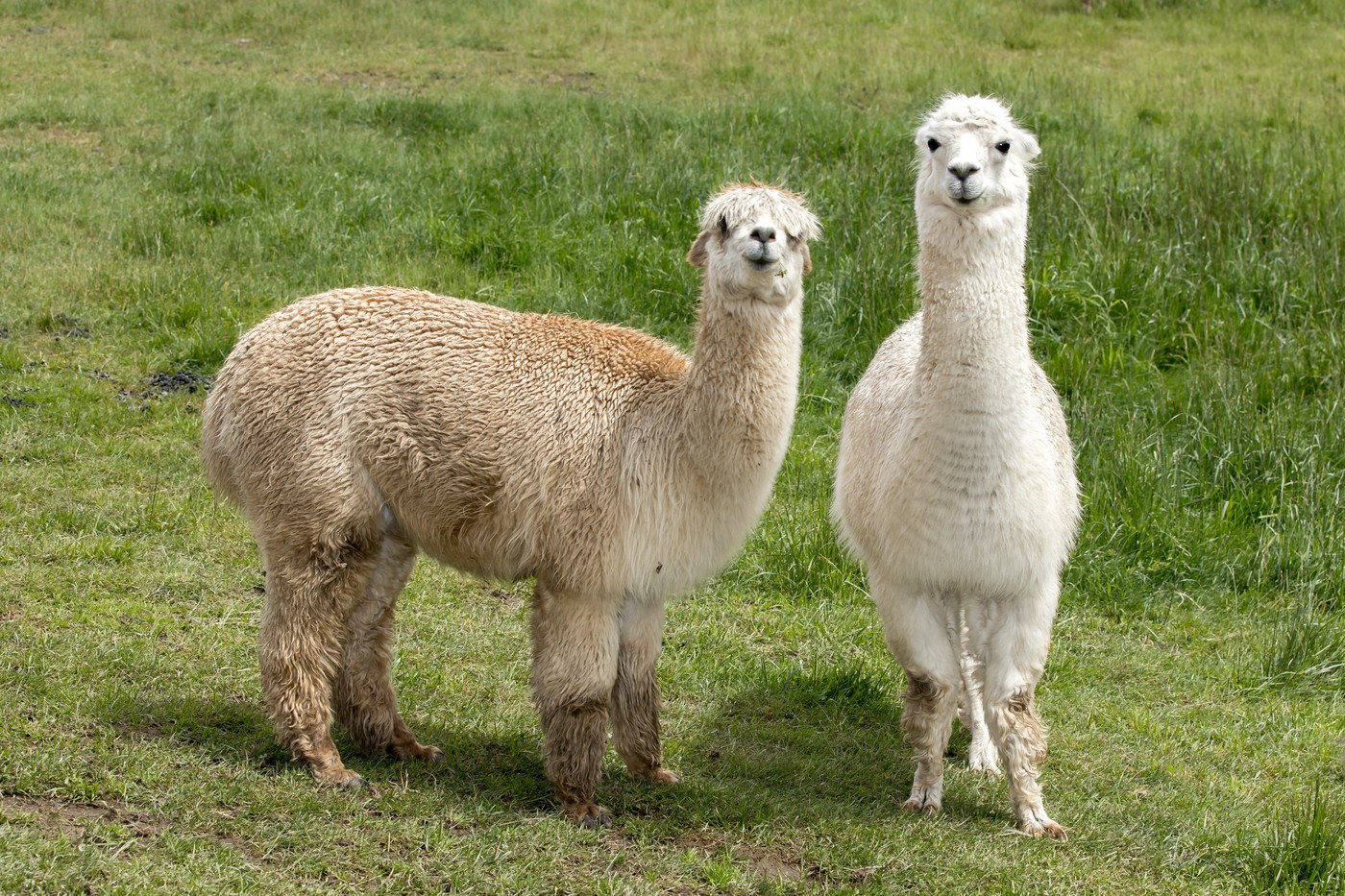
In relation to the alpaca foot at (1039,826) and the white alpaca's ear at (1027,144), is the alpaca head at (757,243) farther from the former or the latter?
the alpaca foot at (1039,826)

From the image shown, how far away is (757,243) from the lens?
446 centimetres

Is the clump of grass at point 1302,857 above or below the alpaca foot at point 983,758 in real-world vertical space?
above

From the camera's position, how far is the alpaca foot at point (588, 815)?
4.62m

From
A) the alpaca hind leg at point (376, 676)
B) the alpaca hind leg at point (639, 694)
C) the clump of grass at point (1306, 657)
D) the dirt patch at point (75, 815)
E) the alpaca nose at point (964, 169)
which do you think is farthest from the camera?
the clump of grass at point (1306, 657)

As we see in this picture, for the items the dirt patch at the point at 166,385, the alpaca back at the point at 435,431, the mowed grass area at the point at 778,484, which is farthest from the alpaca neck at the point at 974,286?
the dirt patch at the point at 166,385

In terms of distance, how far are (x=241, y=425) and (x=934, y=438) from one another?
2.26m

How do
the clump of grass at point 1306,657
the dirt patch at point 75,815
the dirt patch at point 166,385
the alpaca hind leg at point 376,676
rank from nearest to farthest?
the dirt patch at point 75,815 → the alpaca hind leg at point 376,676 → the clump of grass at point 1306,657 → the dirt patch at point 166,385

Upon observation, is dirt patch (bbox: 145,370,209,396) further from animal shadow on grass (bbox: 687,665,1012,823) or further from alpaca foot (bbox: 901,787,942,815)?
alpaca foot (bbox: 901,787,942,815)

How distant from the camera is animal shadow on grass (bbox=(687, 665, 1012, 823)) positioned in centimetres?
498

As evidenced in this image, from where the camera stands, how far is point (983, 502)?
4641mm

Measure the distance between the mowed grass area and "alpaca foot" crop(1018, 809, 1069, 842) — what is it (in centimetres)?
6

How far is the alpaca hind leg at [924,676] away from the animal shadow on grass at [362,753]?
4.12 feet

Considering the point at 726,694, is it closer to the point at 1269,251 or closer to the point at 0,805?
the point at 0,805

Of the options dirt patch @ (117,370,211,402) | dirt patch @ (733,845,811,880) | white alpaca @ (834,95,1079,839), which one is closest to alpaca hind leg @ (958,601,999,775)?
white alpaca @ (834,95,1079,839)
